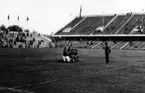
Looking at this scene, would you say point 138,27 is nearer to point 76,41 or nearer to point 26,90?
point 76,41

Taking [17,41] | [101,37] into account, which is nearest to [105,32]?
[101,37]

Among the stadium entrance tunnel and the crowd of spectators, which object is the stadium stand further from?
the stadium entrance tunnel

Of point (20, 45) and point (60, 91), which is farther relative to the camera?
point (20, 45)

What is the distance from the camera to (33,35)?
84.3 metres

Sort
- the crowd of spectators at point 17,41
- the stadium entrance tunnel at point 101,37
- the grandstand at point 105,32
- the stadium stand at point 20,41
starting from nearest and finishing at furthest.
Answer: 1. the crowd of spectators at point 17,41
2. the stadium stand at point 20,41
3. the grandstand at point 105,32
4. the stadium entrance tunnel at point 101,37

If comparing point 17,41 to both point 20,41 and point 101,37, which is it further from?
point 101,37

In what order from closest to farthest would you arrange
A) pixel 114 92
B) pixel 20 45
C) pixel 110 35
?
1. pixel 114 92
2. pixel 20 45
3. pixel 110 35

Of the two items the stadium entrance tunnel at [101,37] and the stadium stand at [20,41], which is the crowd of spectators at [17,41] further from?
the stadium entrance tunnel at [101,37]

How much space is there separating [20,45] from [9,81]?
5817cm

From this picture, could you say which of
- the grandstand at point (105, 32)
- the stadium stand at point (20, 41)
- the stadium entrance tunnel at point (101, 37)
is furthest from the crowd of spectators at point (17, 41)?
the stadium entrance tunnel at point (101, 37)

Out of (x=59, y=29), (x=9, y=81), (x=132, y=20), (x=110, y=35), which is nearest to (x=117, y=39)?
(x=110, y=35)

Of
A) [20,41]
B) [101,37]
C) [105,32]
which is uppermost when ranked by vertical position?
[105,32]

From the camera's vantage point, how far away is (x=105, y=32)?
8438cm

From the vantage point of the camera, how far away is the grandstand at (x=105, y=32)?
76812mm
